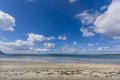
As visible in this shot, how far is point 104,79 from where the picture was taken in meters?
15.1

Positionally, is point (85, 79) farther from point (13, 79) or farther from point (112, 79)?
point (13, 79)

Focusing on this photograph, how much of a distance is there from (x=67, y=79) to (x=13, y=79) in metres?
4.43

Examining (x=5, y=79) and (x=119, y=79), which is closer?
(x=5, y=79)

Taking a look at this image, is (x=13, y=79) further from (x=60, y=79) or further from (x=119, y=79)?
(x=119, y=79)

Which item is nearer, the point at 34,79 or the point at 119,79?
the point at 34,79

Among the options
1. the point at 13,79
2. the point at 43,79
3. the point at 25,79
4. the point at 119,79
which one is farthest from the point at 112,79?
the point at 13,79

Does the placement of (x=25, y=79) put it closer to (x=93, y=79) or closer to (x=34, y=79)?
→ (x=34, y=79)

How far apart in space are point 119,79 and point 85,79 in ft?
10.2

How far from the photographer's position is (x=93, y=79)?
14977mm

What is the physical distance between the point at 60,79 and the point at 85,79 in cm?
220

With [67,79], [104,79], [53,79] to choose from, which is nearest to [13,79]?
[53,79]

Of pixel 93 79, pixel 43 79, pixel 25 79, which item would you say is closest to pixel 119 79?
pixel 93 79

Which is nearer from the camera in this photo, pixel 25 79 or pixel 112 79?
pixel 25 79

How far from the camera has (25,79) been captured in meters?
14.3
